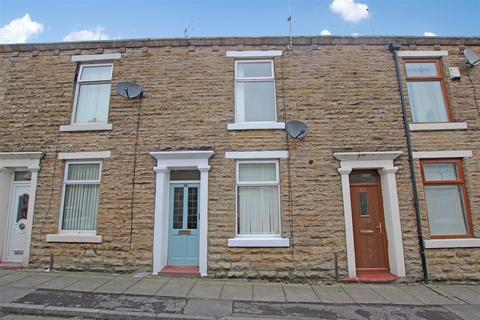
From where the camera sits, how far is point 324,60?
7516mm

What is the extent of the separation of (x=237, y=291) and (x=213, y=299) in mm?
666

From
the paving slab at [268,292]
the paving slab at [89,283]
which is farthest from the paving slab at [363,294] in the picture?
the paving slab at [89,283]

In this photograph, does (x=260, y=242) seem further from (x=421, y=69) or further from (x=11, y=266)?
(x=421, y=69)

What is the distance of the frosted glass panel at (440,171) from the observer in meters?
6.85

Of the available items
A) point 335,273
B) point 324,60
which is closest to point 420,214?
point 335,273

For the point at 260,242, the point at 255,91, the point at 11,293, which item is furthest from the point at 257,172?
the point at 11,293

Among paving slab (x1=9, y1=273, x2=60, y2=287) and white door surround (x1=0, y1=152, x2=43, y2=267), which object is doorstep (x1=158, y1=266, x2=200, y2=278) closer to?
paving slab (x1=9, y1=273, x2=60, y2=287)

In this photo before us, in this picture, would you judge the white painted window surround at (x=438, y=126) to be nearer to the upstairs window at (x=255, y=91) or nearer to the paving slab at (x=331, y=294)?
the upstairs window at (x=255, y=91)

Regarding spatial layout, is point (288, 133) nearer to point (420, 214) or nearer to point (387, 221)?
point (387, 221)

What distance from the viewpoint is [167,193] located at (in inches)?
277

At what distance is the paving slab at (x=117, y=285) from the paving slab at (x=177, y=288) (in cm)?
84

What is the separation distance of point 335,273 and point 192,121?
212 inches

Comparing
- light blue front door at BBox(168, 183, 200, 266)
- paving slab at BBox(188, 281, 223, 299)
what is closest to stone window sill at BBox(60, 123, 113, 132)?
light blue front door at BBox(168, 183, 200, 266)

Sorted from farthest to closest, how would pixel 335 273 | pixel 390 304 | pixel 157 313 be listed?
pixel 335 273
pixel 390 304
pixel 157 313
